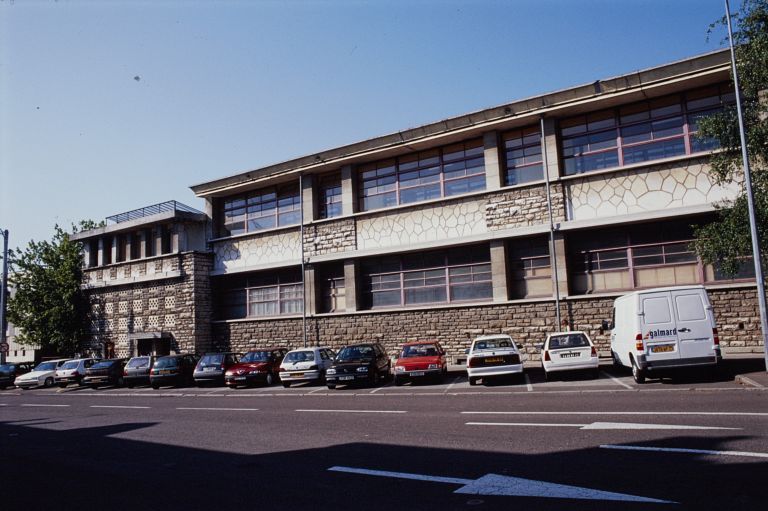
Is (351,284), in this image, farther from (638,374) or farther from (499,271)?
(638,374)

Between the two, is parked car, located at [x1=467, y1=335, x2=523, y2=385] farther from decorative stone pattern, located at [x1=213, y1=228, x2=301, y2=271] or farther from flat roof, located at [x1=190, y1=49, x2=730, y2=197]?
decorative stone pattern, located at [x1=213, y1=228, x2=301, y2=271]

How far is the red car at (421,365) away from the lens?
1866cm

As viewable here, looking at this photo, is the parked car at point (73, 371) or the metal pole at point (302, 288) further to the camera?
the parked car at point (73, 371)

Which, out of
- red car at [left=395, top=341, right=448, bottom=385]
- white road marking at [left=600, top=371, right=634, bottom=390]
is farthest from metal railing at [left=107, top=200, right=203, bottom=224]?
white road marking at [left=600, top=371, right=634, bottom=390]

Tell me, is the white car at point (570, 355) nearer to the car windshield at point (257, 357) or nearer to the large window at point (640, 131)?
the large window at point (640, 131)

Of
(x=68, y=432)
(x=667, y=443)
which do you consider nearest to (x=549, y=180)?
(x=667, y=443)

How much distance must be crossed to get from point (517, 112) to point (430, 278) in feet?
26.1

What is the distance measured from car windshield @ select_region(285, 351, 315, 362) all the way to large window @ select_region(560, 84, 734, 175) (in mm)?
12184

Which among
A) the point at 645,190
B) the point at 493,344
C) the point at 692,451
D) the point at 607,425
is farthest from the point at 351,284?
the point at 692,451

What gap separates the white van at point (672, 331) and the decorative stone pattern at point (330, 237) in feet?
49.7

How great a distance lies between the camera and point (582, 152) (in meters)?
22.9

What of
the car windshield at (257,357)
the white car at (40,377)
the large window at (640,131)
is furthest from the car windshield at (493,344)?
the white car at (40,377)

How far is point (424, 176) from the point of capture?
26656mm

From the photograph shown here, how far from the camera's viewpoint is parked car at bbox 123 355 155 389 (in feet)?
87.6
